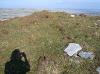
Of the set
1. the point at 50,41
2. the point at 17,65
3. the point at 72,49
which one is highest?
the point at 50,41

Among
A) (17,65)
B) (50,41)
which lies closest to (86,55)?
(50,41)

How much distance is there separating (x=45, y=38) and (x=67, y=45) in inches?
84.0

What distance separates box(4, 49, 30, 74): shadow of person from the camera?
16.9 m

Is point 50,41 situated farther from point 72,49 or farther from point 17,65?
point 17,65

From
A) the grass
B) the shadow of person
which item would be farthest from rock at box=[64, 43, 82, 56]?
the shadow of person

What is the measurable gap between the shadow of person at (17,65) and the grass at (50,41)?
279 mm

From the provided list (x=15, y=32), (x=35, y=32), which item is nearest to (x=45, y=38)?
(x=35, y=32)

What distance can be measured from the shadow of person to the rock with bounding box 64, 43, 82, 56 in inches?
117

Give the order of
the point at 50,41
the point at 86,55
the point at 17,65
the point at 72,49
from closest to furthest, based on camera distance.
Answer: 1. the point at 17,65
2. the point at 86,55
3. the point at 72,49
4. the point at 50,41

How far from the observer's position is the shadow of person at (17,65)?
1686cm

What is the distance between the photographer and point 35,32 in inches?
851

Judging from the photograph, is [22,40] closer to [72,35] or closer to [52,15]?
[72,35]

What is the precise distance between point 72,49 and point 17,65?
13.2 ft

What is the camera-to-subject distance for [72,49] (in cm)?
1827
